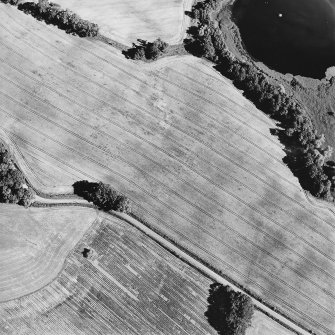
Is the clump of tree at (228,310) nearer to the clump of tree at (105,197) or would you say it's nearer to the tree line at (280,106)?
the clump of tree at (105,197)

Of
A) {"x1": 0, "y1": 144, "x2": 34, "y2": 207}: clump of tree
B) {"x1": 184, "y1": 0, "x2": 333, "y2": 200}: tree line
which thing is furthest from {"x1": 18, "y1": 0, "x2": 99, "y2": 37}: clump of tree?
{"x1": 0, "y1": 144, "x2": 34, "y2": 207}: clump of tree

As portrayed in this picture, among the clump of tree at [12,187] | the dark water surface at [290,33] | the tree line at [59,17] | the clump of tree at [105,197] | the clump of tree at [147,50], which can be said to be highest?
the dark water surface at [290,33]

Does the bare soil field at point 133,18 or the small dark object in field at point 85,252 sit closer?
the small dark object in field at point 85,252

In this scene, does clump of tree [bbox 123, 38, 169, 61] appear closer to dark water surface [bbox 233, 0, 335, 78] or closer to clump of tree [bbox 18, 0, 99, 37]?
clump of tree [bbox 18, 0, 99, 37]

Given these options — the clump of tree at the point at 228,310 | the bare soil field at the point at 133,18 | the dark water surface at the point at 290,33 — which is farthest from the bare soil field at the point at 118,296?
the dark water surface at the point at 290,33

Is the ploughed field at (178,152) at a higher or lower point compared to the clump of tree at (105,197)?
higher

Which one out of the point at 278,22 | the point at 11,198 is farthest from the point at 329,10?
the point at 11,198

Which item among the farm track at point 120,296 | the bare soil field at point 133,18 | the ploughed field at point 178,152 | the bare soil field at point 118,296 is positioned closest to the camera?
the bare soil field at point 118,296
